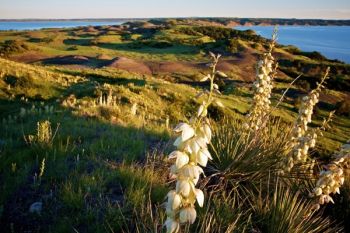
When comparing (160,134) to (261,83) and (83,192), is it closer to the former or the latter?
(261,83)

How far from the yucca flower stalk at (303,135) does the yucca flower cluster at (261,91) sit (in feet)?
1.97

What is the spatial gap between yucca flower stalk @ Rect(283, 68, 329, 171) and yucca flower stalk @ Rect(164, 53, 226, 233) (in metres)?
3.33

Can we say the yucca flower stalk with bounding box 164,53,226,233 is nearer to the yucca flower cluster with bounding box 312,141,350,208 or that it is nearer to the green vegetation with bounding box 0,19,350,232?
the green vegetation with bounding box 0,19,350,232

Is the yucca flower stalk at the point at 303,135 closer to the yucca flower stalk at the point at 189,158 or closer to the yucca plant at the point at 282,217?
the yucca plant at the point at 282,217

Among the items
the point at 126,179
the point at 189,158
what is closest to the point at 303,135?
the point at 126,179

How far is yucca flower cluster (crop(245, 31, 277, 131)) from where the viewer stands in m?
5.79

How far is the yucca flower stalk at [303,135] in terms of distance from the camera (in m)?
5.60

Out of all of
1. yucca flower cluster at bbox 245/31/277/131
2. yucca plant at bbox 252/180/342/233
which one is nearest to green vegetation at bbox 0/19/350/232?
yucca plant at bbox 252/180/342/233

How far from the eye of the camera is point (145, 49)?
54812mm

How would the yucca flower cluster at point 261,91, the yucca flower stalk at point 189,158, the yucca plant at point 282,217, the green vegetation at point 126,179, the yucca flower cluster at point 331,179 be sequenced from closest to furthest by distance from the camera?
the yucca flower stalk at point 189,158 < the green vegetation at point 126,179 < the yucca plant at point 282,217 < the yucca flower cluster at point 331,179 < the yucca flower cluster at point 261,91

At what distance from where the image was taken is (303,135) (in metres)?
6.28

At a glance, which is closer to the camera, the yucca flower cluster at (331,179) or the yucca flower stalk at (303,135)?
the yucca flower cluster at (331,179)

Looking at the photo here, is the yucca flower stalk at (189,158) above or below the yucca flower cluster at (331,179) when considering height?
above

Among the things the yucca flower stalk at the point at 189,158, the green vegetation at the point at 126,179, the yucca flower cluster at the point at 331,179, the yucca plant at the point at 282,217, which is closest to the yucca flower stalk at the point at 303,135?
the green vegetation at the point at 126,179
